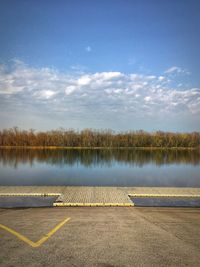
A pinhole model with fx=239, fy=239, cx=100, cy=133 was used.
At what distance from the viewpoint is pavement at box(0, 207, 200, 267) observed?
4.43 m

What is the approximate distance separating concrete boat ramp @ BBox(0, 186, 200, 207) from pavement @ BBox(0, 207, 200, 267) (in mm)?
1328

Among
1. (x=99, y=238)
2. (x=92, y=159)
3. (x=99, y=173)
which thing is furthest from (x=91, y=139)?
(x=99, y=238)

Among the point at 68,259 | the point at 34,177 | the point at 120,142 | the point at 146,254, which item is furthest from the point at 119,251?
the point at 120,142

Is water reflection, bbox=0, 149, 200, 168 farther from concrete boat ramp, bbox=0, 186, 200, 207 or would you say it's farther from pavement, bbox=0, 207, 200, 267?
pavement, bbox=0, 207, 200, 267

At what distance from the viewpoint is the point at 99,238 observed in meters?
5.55

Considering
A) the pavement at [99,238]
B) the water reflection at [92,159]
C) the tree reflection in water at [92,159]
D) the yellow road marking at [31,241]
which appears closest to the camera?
the pavement at [99,238]

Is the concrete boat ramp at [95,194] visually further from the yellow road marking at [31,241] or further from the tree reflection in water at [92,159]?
the tree reflection in water at [92,159]

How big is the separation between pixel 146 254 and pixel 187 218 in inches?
136

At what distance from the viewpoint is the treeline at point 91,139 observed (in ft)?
259

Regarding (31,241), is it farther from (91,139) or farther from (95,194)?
(91,139)

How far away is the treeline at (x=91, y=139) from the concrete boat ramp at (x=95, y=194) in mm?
66319

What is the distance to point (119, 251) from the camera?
15.8ft

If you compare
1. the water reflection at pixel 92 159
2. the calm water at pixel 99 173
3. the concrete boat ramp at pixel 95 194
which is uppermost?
the concrete boat ramp at pixel 95 194

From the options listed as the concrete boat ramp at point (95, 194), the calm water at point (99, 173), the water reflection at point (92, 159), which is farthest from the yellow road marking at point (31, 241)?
the water reflection at point (92, 159)
